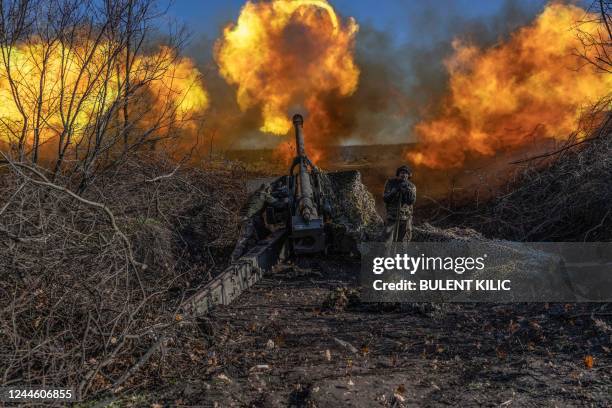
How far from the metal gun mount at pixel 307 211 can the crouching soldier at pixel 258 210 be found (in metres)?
0.36

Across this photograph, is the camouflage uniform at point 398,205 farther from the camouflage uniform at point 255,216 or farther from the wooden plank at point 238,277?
the camouflage uniform at point 255,216

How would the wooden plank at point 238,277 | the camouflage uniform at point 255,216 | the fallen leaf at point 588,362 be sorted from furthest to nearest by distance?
the camouflage uniform at point 255,216 → the wooden plank at point 238,277 → the fallen leaf at point 588,362

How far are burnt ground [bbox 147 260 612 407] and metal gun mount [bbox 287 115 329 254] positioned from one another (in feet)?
8.69

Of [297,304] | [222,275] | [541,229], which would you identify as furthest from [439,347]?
[541,229]

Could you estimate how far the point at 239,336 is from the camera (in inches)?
264

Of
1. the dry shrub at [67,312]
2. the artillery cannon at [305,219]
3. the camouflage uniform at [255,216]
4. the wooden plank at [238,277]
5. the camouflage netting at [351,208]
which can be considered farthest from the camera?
the camouflage uniform at [255,216]

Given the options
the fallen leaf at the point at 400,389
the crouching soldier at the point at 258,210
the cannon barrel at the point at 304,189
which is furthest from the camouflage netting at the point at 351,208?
the fallen leaf at the point at 400,389

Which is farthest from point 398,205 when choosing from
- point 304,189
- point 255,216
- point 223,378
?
point 255,216

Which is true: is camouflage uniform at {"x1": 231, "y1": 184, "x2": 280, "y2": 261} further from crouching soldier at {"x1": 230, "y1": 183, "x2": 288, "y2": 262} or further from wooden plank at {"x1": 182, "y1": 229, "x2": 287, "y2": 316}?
wooden plank at {"x1": 182, "y1": 229, "x2": 287, "y2": 316}

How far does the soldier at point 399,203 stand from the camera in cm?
854

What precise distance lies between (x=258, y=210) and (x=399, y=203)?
4.65 metres

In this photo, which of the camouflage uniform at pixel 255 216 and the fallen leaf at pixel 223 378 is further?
the camouflage uniform at pixel 255 216

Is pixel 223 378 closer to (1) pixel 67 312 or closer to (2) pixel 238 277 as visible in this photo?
(1) pixel 67 312

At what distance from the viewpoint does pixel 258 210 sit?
12.5 meters
